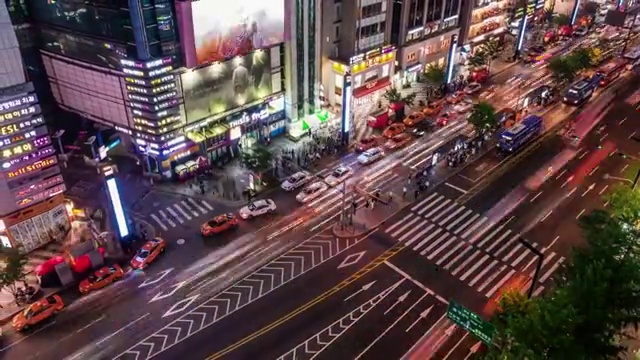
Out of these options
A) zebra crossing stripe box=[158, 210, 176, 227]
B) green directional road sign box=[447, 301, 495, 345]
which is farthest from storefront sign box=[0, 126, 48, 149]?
green directional road sign box=[447, 301, 495, 345]

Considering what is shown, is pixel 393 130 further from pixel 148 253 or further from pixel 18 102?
pixel 18 102

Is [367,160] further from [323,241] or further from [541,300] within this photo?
[541,300]

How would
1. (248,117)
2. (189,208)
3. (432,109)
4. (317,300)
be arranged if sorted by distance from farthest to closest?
(432,109), (248,117), (189,208), (317,300)

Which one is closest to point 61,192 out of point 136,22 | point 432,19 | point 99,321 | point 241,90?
point 99,321

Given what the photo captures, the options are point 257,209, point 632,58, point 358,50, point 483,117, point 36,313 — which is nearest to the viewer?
point 36,313

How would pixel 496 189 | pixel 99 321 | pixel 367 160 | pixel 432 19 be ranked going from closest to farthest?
pixel 99 321 < pixel 496 189 < pixel 367 160 < pixel 432 19

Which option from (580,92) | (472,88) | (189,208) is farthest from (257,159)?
(580,92)
